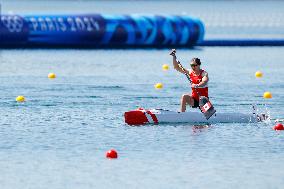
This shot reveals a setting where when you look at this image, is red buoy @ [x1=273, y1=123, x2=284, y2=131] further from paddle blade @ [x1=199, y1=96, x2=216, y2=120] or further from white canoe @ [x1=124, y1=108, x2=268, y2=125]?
paddle blade @ [x1=199, y1=96, x2=216, y2=120]

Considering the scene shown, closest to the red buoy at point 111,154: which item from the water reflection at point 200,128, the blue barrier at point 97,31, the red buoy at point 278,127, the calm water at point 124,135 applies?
the calm water at point 124,135

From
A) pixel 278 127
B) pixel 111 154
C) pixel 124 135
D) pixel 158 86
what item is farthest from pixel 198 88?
pixel 158 86

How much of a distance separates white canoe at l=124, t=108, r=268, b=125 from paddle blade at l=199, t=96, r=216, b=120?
81mm

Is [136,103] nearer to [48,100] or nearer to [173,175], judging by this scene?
[48,100]

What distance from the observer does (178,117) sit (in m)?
21.9

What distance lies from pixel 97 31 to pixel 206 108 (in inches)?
951

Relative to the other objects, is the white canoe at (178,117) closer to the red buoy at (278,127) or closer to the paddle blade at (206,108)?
the paddle blade at (206,108)

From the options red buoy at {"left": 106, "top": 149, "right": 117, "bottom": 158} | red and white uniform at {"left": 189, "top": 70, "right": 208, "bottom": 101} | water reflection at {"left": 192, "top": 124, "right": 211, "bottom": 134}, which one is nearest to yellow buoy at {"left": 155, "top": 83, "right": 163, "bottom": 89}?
red and white uniform at {"left": 189, "top": 70, "right": 208, "bottom": 101}

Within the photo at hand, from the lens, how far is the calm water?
15953mm

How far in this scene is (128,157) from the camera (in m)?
17.7

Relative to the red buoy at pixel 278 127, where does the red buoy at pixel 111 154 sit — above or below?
below

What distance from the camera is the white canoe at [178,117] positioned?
21.7 meters

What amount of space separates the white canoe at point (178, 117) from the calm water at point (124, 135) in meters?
0.24

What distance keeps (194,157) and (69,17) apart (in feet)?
94.2
